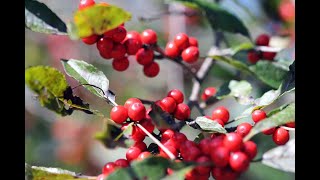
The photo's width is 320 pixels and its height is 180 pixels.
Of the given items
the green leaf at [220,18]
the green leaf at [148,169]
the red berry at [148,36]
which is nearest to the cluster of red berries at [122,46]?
the red berry at [148,36]

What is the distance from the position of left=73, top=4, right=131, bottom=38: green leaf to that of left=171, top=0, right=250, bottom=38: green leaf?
0.87 m

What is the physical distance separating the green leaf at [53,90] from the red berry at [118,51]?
261 mm

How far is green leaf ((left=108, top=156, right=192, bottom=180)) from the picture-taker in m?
1.07

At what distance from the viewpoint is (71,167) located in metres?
3.40

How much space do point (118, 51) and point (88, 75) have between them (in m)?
0.17

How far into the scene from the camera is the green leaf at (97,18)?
3.98 feet

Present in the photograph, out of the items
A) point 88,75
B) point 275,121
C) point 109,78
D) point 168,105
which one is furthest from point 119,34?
point 109,78

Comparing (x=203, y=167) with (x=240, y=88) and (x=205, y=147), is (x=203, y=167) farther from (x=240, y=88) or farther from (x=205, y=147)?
(x=240, y=88)

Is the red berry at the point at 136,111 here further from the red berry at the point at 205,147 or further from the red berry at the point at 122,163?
the red berry at the point at 205,147

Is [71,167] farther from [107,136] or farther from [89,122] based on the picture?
[107,136]
